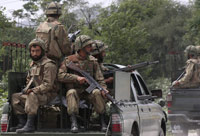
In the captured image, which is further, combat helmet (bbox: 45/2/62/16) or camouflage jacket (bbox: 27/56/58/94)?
combat helmet (bbox: 45/2/62/16)

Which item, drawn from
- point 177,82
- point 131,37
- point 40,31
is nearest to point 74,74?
point 40,31

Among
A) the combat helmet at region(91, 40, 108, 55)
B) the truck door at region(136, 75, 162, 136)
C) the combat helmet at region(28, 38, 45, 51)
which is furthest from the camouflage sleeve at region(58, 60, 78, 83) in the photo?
the truck door at region(136, 75, 162, 136)

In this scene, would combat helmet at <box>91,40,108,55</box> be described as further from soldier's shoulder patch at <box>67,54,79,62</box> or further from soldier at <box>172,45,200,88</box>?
soldier at <box>172,45,200,88</box>

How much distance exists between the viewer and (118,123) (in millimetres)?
9188

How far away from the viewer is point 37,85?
9781mm

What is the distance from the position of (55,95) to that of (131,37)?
130ft

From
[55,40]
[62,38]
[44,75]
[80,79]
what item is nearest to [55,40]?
[55,40]

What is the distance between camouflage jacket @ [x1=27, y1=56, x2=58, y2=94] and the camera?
9.59 metres

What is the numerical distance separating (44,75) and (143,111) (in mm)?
2270

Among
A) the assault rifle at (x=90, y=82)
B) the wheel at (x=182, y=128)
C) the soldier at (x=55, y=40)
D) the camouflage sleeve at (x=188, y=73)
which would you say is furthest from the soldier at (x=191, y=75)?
the assault rifle at (x=90, y=82)

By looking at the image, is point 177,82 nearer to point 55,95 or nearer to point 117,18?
point 55,95

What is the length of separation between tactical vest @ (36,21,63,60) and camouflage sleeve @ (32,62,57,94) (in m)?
0.57

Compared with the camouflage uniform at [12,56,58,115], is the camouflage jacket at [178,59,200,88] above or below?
above

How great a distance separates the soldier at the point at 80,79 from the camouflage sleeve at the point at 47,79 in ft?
0.40
